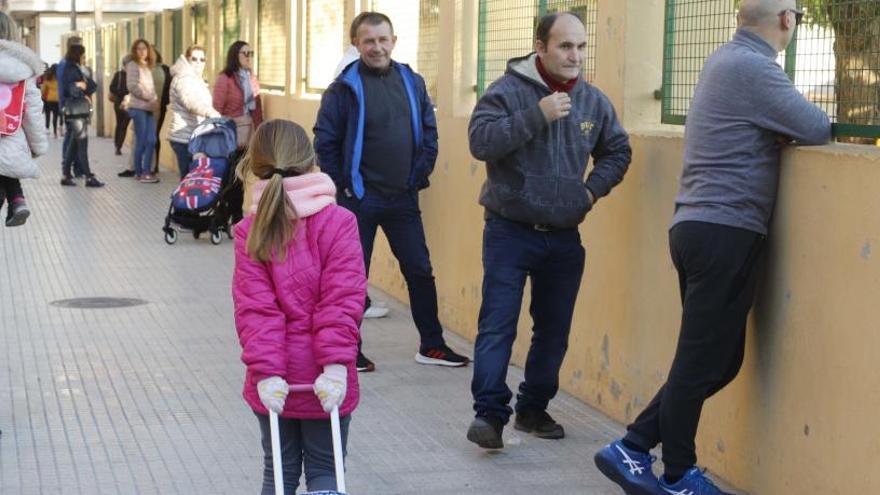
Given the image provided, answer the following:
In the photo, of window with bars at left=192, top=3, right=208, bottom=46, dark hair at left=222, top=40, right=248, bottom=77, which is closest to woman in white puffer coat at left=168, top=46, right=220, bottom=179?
dark hair at left=222, top=40, right=248, bottom=77

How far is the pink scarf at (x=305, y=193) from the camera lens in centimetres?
450

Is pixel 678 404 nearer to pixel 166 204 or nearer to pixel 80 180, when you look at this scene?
pixel 166 204

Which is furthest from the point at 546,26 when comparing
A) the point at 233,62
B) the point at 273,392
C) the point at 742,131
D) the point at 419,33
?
the point at 233,62

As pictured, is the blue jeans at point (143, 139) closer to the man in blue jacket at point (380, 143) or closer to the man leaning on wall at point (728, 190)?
the man in blue jacket at point (380, 143)

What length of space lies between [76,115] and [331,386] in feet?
53.7

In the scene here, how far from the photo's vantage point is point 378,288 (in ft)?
37.2

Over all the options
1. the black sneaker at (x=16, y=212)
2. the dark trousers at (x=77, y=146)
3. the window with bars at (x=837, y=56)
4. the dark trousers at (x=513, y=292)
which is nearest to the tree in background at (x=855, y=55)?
the window with bars at (x=837, y=56)

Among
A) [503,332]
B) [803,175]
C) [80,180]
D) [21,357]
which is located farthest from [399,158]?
[80,180]

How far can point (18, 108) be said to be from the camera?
6.84 m

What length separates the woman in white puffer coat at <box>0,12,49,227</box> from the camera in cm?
675

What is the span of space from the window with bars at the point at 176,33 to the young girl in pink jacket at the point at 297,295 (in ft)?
66.9

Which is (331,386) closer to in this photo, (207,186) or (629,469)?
(629,469)

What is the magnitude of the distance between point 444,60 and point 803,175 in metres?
4.86

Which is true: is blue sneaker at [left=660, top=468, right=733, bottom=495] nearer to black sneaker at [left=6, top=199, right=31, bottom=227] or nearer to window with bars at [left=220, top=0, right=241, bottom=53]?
black sneaker at [left=6, top=199, right=31, bottom=227]
